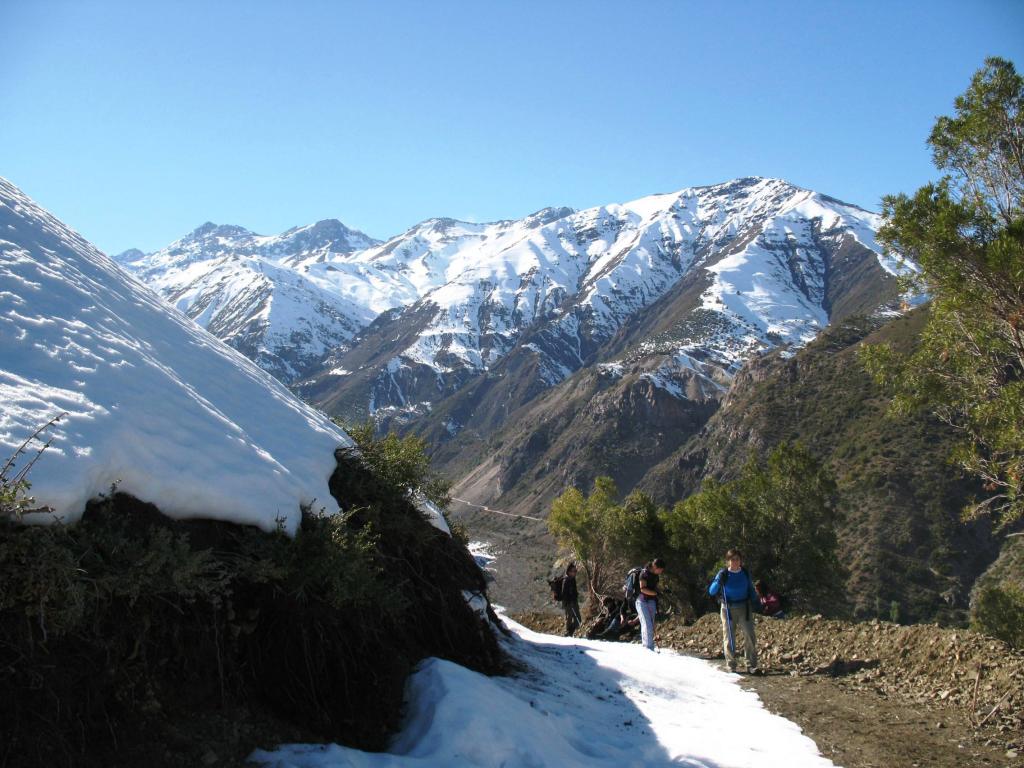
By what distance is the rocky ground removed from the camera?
21.9 feet

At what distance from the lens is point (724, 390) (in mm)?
164000

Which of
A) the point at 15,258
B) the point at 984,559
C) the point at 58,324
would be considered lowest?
the point at 984,559

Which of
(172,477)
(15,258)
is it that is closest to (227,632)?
(172,477)

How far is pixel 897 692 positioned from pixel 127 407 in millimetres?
8708

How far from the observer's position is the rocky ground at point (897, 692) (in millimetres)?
6668

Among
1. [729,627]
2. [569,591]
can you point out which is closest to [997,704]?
[729,627]

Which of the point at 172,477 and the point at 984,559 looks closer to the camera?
the point at 172,477

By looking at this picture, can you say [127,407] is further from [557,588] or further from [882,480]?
[882,480]

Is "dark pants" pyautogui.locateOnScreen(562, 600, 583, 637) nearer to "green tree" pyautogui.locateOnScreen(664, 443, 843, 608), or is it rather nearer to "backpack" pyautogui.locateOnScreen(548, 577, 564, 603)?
"backpack" pyautogui.locateOnScreen(548, 577, 564, 603)

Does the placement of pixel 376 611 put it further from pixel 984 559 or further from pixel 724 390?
pixel 724 390

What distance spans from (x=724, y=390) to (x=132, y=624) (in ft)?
549

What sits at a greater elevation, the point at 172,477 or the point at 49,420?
the point at 49,420

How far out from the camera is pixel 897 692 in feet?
28.1

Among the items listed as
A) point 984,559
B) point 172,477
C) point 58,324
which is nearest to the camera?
point 172,477
